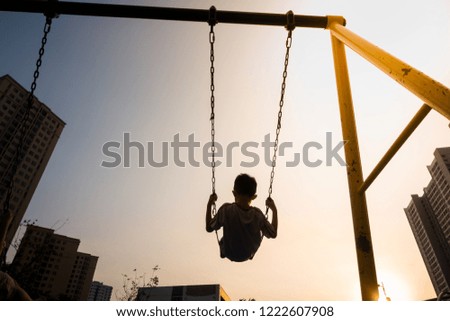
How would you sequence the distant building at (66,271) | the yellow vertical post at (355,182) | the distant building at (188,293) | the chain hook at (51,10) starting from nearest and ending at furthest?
the yellow vertical post at (355,182), the chain hook at (51,10), the distant building at (188,293), the distant building at (66,271)

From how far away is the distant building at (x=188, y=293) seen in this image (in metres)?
37.1

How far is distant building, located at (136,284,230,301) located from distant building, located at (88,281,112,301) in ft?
469

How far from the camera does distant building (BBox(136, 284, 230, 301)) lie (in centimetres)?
3709

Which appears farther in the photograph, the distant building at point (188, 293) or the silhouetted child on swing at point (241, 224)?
the distant building at point (188, 293)

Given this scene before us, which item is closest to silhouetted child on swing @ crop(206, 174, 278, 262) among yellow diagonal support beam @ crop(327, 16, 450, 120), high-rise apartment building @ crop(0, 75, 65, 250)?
yellow diagonal support beam @ crop(327, 16, 450, 120)

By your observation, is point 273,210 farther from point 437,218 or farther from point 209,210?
point 437,218

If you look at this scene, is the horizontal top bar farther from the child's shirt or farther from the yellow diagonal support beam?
the child's shirt

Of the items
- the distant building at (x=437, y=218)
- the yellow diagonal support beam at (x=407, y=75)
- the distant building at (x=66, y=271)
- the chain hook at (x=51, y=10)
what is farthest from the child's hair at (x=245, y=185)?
the distant building at (x=437, y=218)

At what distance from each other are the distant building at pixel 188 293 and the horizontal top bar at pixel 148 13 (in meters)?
37.4

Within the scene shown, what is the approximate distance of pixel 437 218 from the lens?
91.6m

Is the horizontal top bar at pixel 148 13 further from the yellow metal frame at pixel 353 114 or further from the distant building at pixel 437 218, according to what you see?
the distant building at pixel 437 218

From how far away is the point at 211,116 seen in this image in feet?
11.6

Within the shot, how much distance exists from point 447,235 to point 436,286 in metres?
23.1

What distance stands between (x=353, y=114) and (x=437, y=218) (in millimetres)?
113368
